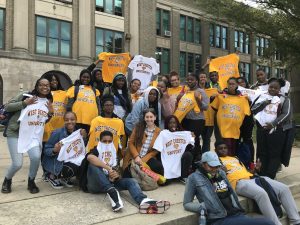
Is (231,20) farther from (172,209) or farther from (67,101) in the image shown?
(172,209)

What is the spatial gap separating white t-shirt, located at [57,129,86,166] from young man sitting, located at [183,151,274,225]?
185cm

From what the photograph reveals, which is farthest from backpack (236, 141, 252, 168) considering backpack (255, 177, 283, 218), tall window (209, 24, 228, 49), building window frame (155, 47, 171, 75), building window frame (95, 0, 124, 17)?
tall window (209, 24, 228, 49)

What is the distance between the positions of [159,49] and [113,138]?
2838 cm

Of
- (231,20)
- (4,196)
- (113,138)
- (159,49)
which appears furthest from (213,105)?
(159,49)

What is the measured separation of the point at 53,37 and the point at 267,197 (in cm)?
2322

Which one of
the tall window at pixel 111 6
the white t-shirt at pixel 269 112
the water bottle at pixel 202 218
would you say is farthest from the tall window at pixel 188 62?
the water bottle at pixel 202 218

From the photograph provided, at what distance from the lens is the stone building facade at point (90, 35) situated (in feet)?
80.9

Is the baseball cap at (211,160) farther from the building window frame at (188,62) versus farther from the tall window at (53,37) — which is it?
the building window frame at (188,62)

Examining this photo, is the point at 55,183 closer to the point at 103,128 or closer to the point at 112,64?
the point at 103,128

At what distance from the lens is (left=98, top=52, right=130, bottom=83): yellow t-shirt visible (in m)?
9.23

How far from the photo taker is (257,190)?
221 inches

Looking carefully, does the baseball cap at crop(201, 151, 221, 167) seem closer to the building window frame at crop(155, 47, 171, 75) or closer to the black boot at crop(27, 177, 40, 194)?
the black boot at crop(27, 177, 40, 194)

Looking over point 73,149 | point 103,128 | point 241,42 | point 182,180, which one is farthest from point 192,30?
point 73,149

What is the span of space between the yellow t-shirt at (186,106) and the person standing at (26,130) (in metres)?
2.45
